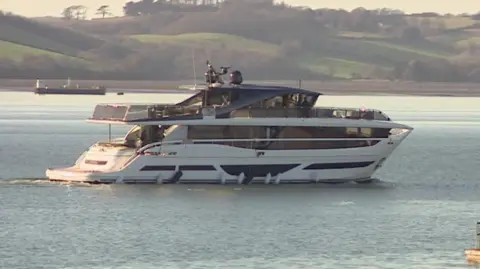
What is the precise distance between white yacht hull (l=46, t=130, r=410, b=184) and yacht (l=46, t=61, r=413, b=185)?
0.16 ft

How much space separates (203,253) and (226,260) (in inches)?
70.8

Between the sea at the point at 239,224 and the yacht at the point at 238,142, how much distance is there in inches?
28.1

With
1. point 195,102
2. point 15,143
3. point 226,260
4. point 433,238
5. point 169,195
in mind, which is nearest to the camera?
point 226,260

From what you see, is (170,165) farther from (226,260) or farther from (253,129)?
(226,260)

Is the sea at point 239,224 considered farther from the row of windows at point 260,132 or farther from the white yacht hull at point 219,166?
the row of windows at point 260,132

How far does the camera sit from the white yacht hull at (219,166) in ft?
248

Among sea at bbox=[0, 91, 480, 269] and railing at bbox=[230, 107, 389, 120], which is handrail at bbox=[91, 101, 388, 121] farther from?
sea at bbox=[0, 91, 480, 269]

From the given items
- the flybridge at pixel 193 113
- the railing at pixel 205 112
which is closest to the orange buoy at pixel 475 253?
the flybridge at pixel 193 113

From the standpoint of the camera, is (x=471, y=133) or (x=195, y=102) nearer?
(x=195, y=102)

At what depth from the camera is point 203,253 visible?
2210 inches

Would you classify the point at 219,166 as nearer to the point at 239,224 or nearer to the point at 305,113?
the point at 305,113

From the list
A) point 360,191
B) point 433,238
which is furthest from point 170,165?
point 433,238

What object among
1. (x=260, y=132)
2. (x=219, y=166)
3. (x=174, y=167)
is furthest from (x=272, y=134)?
(x=174, y=167)

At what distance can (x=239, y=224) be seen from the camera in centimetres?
6450
